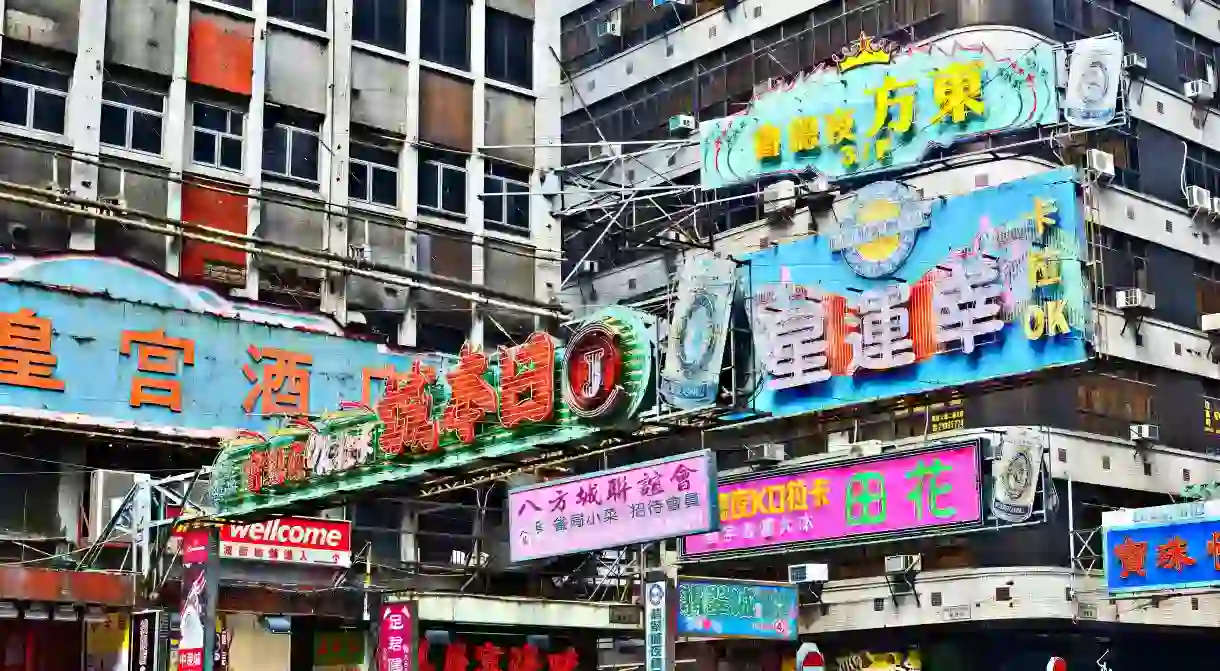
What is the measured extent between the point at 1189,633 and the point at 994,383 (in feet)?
59.0

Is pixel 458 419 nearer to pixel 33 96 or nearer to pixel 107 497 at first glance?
pixel 107 497

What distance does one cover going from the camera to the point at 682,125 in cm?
3394

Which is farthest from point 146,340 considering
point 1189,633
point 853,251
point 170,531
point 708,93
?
point 1189,633

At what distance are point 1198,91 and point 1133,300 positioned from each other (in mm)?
5257

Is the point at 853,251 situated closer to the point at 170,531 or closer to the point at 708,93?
the point at 170,531

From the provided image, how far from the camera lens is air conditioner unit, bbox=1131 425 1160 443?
31781 millimetres

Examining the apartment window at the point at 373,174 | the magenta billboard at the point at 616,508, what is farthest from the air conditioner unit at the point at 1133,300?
the magenta billboard at the point at 616,508

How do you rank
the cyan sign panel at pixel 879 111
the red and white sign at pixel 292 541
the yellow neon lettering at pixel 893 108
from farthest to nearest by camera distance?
the red and white sign at pixel 292 541, the yellow neon lettering at pixel 893 108, the cyan sign panel at pixel 879 111

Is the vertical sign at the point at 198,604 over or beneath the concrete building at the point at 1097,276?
beneath

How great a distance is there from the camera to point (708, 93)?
3553cm

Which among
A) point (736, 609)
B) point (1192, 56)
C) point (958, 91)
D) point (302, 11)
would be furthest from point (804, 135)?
point (1192, 56)

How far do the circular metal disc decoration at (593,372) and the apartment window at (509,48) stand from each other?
54.0ft

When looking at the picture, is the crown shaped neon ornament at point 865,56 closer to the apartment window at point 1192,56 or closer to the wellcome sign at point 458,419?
the wellcome sign at point 458,419

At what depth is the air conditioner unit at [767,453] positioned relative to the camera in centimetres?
3322
